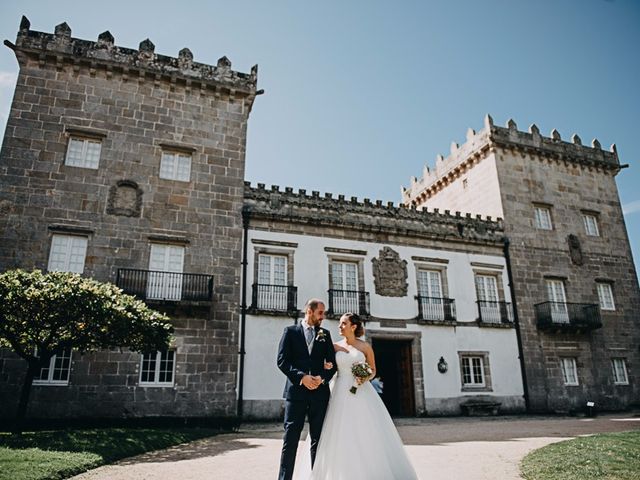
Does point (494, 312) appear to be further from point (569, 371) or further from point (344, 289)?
point (344, 289)

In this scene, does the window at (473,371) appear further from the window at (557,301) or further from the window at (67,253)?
the window at (67,253)

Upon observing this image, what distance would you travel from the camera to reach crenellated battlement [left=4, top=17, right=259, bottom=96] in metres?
14.3

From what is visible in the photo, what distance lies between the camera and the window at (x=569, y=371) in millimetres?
18250

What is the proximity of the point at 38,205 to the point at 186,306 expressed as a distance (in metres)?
5.26

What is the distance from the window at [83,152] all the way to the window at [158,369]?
6262 mm

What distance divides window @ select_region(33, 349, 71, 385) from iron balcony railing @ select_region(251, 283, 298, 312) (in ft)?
17.6

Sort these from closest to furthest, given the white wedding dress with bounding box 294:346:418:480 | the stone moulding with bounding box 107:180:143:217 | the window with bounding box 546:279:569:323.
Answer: the white wedding dress with bounding box 294:346:418:480
the stone moulding with bounding box 107:180:143:217
the window with bounding box 546:279:569:323

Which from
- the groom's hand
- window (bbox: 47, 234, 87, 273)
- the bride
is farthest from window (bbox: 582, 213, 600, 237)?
window (bbox: 47, 234, 87, 273)

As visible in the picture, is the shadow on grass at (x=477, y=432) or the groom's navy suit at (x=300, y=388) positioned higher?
the groom's navy suit at (x=300, y=388)

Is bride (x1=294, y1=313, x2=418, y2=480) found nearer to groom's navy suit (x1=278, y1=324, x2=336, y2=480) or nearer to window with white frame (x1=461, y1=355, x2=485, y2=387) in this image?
groom's navy suit (x1=278, y1=324, x2=336, y2=480)

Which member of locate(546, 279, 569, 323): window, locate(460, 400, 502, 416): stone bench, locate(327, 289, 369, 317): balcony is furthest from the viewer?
locate(546, 279, 569, 323): window

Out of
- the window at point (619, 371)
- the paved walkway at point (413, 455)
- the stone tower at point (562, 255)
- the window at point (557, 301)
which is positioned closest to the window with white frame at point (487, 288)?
the stone tower at point (562, 255)

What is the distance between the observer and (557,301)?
19.3m

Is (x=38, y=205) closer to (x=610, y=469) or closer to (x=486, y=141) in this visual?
(x=610, y=469)
